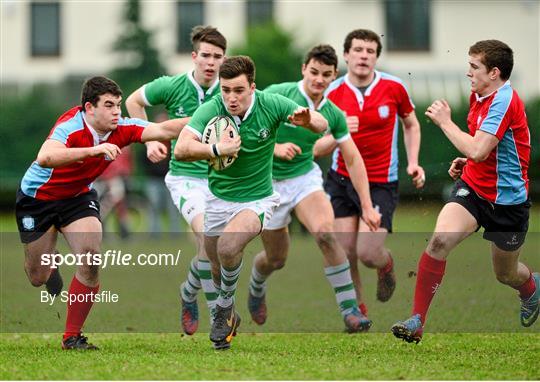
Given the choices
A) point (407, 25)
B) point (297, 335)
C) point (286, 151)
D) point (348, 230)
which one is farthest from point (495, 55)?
point (407, 25)

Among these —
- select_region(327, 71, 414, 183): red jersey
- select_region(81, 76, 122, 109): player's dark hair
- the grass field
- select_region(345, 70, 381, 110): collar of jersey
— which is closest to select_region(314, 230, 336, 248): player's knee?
the grass field

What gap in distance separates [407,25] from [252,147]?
32049 mm

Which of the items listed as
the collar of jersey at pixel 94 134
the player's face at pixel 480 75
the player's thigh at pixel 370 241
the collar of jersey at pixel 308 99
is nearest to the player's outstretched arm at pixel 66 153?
the collar of jersey at pixel 94 134

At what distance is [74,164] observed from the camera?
897cm

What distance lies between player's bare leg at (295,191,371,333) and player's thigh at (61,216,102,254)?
1927mm

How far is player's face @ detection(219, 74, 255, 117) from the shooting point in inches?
336

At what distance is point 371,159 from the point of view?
35.3 feet

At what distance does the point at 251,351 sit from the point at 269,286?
A: 460 cm

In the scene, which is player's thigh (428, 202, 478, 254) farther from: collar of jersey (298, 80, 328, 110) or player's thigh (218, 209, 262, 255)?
collar of jersey (298, 80, 328, 110)

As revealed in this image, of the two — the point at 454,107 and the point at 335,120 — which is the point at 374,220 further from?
the point at 454,107

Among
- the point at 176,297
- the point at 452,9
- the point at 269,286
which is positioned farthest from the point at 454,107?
the point at 452,9

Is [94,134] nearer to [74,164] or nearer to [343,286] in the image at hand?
[74,164]

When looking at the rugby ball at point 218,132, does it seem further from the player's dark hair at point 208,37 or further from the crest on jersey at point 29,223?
the crest on jersey at point 29,223

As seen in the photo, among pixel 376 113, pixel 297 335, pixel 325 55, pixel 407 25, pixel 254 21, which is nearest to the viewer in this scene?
pixel 297 335
